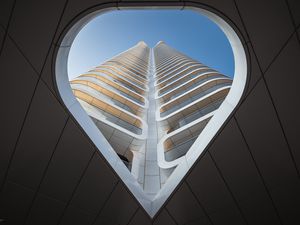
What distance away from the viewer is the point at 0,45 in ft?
12.1

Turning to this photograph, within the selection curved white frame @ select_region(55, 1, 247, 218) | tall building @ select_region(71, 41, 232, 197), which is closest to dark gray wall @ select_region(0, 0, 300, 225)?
curved white frame @ select_region(55, 1, 247, 218)

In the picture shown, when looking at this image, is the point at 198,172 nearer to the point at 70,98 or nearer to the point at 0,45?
the point at 70,98

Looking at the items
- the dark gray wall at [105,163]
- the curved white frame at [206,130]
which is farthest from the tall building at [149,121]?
the dark gray wall at [105,163]

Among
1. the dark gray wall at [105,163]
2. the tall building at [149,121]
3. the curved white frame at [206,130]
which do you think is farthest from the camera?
the tall building at [149,121]

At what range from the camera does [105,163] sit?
17.2 feet

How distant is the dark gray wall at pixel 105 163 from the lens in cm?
376

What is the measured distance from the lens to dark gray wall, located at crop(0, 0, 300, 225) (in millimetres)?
3758

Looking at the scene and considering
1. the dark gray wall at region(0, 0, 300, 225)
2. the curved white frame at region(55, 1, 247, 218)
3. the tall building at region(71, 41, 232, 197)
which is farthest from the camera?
the tall building at region(71, 41, 232, 197)

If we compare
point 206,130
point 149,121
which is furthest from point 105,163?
point 149,121

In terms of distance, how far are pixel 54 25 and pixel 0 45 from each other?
1.01m

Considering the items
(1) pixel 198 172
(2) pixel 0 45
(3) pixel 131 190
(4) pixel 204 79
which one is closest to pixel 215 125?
(1) pixel 198 172

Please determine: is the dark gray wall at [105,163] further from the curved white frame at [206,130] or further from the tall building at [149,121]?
the tall building at [149,121]

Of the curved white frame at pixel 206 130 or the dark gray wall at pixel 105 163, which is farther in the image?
the curved white frame at pixel 206 130

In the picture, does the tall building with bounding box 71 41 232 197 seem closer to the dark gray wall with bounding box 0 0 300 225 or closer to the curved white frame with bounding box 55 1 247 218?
the curved white frame with bounding box 55 1 247 218
